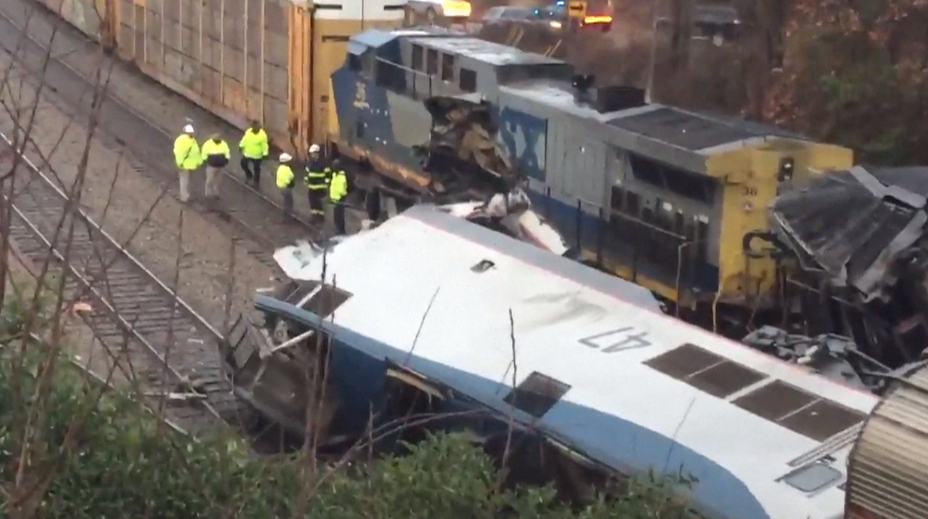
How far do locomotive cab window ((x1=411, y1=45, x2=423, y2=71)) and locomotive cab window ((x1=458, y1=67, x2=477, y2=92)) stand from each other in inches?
51.9

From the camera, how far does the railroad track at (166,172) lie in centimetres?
1880

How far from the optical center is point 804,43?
24.7m

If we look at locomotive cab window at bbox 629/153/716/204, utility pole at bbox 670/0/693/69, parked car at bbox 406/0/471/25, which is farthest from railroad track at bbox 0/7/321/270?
utility pole at bbox 670/0/693/69

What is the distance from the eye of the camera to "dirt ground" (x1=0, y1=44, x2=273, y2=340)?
16.5 metres

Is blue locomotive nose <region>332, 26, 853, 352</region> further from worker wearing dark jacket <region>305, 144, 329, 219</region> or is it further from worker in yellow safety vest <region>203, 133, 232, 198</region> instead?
worker in yellow safety vest <region>203, 133, 232, 198</region>

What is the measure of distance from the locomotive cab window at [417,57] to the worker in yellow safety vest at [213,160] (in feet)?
10.5

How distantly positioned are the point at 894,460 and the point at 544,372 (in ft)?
12.5

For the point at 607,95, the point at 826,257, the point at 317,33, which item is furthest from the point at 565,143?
the point at 317,33

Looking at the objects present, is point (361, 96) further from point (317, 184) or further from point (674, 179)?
point (674, 179)

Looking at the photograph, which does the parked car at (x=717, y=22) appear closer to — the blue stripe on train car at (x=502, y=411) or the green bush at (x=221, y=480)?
the blue stripe on train car at (x=502, y=411)

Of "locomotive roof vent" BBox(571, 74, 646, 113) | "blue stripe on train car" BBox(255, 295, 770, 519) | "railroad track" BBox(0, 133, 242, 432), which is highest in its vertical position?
"locomotive roof vent" BBox(571, 74, 646, 113)

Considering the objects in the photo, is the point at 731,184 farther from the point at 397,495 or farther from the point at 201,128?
the point at 201,128

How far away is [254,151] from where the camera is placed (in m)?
21.6

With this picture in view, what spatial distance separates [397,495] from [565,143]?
1027 cm
